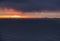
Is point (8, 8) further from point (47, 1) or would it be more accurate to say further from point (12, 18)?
point (47, 1)

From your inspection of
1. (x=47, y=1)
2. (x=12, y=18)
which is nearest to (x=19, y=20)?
(x=12, y=18)

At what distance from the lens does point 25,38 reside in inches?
236

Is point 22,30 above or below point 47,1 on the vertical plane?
below

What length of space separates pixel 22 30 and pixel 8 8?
1.20 ft

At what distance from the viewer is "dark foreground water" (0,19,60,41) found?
19.3 feet

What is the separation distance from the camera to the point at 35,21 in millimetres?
5867

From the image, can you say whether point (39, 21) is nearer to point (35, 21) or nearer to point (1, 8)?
point (35, 21)

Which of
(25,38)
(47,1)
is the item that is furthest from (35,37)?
(47,1)

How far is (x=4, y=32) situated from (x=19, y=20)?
0.28 meters

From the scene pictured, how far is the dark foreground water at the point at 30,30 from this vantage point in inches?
231

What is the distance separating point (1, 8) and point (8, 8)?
10cm

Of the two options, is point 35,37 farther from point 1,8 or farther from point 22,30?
point 1,8

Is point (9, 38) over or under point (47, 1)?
under

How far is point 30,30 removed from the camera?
233 inches
